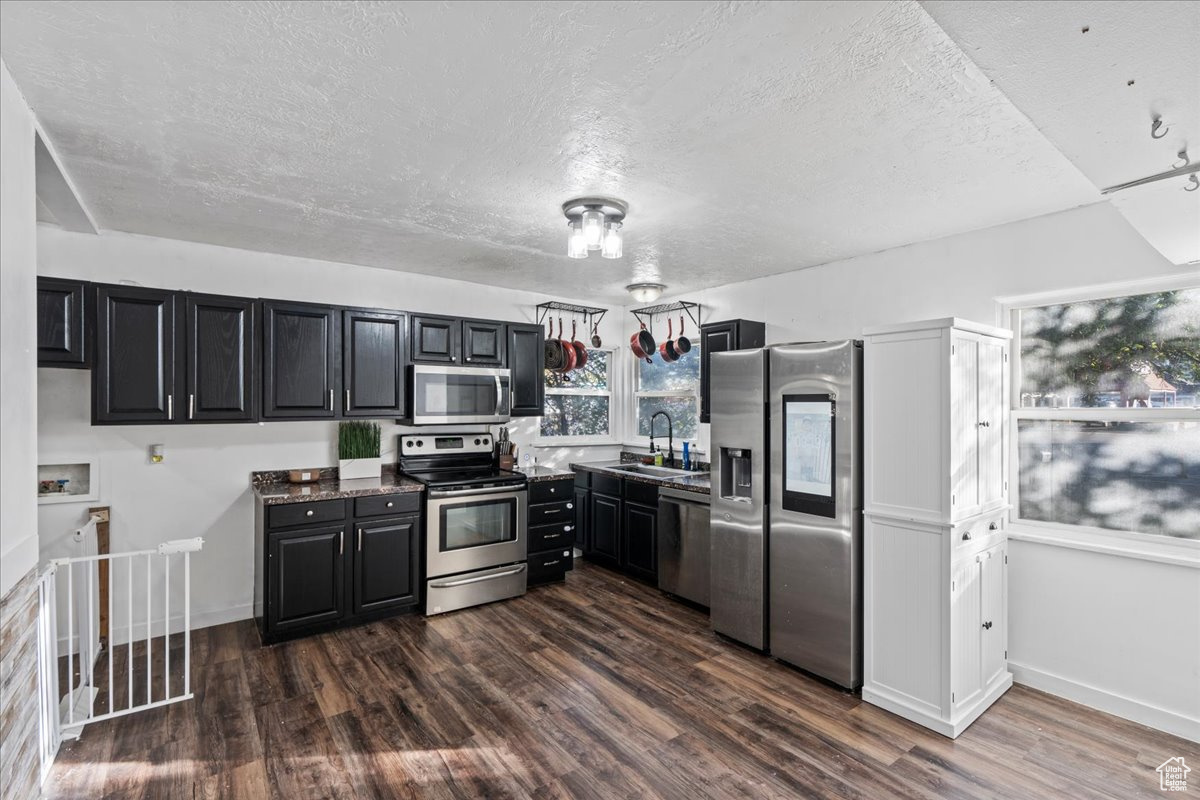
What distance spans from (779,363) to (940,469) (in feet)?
3.33

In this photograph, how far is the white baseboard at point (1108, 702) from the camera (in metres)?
2.56

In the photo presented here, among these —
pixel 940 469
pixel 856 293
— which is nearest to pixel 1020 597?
pixel 940 469

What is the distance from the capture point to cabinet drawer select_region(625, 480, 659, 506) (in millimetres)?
4492

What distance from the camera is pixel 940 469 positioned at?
2.65 metres

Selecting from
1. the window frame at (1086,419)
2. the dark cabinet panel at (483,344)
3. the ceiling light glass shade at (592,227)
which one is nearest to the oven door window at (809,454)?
the window frame at (1086,419)

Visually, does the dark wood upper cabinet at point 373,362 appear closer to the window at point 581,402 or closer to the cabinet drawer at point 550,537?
the cabinet drawer at point 550,537

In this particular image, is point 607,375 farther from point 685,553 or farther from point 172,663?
point 172,663

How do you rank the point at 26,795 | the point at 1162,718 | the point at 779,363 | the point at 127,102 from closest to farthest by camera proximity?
the point at 26,795
the point at 127,102
the point at 1162,718
the point at 779,363

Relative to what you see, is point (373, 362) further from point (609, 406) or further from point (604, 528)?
point (609, 406)

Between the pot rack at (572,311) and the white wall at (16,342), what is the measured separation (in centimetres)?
363

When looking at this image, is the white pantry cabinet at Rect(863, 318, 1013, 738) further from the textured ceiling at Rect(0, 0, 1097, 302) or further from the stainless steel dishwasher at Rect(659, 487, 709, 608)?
the stainless steel dishwasher at Rect(659, 487, 709, 608)

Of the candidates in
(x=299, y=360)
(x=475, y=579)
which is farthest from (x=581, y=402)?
(x=299, y=360)

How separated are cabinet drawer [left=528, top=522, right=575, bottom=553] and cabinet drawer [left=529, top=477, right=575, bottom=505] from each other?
22 centimetres

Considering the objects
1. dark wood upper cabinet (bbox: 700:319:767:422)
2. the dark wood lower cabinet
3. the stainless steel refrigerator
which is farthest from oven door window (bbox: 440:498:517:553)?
dark wood upper cabinet (bbox: 700:319:767:422)
